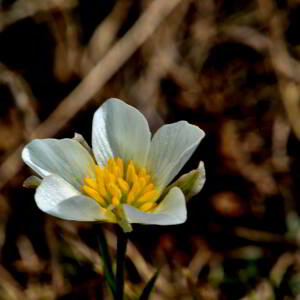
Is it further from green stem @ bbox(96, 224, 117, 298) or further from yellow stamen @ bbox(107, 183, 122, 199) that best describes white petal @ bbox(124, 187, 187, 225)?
green stem @ bbox(96, 224, 117, 298)

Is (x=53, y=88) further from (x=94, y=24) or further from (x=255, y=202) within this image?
(x=255, y=202)

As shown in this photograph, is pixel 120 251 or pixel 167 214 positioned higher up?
pixel 167 214

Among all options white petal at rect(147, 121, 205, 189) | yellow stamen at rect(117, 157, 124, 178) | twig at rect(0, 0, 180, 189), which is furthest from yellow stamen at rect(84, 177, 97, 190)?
twig at rect(0, 0, 180, 189)

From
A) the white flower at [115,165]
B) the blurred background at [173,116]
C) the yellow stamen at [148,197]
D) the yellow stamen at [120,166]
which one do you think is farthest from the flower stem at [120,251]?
the blurred background at [173,116]

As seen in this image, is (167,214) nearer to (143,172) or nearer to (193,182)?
(193,182)

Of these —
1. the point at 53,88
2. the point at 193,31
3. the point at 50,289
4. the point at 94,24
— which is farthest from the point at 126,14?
the point at 50,289

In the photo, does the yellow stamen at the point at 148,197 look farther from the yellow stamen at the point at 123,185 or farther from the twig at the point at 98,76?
the twig at the point at 98,76

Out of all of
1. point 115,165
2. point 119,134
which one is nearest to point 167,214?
point 115,165

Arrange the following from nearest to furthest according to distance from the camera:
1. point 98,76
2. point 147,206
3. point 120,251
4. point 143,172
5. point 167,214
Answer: point 167,214 < point 120,251 < point 147,206 < point 143,172 < point 98,76
